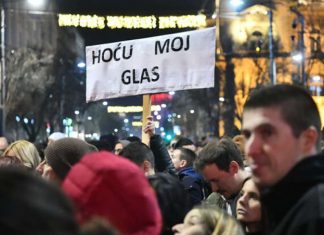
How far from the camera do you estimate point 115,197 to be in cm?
240

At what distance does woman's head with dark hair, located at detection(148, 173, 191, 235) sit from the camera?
10.9 feet

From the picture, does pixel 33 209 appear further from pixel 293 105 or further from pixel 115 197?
pixel 293 105

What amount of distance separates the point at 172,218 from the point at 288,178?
3.02 ft

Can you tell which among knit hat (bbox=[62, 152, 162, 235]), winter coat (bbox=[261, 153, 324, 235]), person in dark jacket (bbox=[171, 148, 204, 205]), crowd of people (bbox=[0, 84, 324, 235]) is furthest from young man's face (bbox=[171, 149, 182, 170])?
knit hat (bbox=[62, 152, 162, 235])

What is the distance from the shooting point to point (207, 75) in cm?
715

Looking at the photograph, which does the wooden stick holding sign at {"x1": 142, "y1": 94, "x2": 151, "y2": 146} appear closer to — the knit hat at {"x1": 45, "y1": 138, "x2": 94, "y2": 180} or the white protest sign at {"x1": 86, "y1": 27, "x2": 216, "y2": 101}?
the white protest sign at {"x1": 86, "y1": 27, "x2": 216, "y2": 101}

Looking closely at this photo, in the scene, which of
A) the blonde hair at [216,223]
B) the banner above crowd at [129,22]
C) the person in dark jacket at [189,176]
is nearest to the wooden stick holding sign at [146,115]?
the person in dark jacket at [189,176]

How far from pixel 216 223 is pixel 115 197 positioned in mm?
1192

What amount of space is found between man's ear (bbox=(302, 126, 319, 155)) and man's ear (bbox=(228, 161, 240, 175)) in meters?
2.57

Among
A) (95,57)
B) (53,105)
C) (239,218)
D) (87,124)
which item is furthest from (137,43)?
(87,124)

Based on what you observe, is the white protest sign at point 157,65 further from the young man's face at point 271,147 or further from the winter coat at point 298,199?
the winter coat at point 298,199

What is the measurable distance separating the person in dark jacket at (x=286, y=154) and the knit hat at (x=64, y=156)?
147 cm

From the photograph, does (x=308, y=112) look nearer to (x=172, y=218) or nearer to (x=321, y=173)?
(x=321, y=173)

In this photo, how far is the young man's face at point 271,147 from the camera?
8.89 feet
